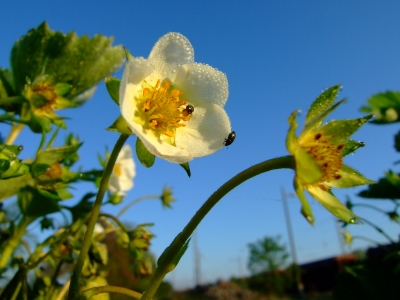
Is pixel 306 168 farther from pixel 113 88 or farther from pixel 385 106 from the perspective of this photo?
pixel 385 106

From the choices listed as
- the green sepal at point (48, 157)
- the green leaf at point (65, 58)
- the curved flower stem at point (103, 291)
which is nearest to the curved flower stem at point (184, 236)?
the curved flower stem at point (103, 291)

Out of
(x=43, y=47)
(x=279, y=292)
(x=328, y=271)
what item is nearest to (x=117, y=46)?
(x=43, y=47)

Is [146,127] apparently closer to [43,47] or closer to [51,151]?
[51,151]

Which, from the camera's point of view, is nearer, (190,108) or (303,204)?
(303,204)

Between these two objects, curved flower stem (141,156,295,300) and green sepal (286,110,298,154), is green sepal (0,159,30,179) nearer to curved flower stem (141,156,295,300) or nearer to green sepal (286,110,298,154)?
curved flower stem (141,156,295,300)

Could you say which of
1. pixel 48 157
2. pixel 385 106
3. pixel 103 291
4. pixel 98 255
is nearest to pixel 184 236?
pixel 103 291

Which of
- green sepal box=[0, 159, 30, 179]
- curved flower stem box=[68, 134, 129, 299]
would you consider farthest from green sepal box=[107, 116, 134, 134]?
green sepal box=[0, 159, 30, 179]
